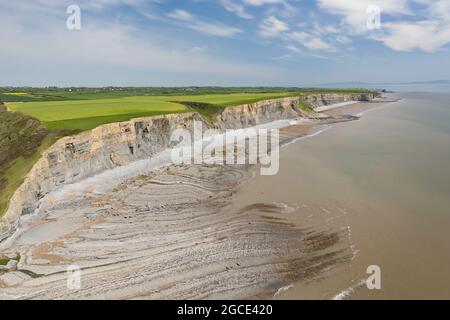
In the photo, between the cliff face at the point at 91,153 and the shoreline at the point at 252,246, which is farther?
the cliff face at the point at 91,153

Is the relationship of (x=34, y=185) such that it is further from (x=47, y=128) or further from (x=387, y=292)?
(x=387, y=292)

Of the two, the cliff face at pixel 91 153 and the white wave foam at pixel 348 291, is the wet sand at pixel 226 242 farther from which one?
the cliff face at pixel 91 153

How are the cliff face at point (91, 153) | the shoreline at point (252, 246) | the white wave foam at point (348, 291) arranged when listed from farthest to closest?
the cliff face at point (91, 153) → the shoreline at point (252, 246) → the white wave foam at point (348, 291)

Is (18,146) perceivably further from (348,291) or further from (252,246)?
(348,291)

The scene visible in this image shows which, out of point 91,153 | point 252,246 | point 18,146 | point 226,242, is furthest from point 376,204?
point 18,146

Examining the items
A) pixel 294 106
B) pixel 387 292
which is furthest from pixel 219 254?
pixel 294 106

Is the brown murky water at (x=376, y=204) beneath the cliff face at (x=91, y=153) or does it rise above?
beneath

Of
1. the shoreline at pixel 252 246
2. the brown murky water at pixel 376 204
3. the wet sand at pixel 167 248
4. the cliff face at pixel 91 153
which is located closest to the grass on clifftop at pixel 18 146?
the cliff face at pixel 91 153
